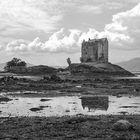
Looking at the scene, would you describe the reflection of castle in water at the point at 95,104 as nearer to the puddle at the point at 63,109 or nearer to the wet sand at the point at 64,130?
the puddle at the point at 63,109

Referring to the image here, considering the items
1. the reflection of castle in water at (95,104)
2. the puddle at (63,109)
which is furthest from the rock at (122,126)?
the reflection of castle in water at (95,104)


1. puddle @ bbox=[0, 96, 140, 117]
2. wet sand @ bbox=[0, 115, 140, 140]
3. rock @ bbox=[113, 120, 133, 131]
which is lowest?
puddle @ bbox=[0, 96, 140, 117]

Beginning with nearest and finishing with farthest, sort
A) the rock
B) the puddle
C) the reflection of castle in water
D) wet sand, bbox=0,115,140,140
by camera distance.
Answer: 1. wet sand, bbox=0,115,140,140
2. the rock
3. the puddle
4. the reflection of castle in water

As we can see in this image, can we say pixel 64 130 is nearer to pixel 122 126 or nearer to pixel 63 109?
pixel 122 126

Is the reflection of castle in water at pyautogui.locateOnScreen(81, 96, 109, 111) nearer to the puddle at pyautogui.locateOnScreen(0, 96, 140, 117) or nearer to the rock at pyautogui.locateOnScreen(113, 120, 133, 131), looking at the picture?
the puddle at pyautogui.locateOnScreen(0, 96, 140, 117)

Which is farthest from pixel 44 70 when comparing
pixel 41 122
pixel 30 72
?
pixel 41 122

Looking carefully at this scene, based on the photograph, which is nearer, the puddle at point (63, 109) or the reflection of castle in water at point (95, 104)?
the puddle at point (63, 109)

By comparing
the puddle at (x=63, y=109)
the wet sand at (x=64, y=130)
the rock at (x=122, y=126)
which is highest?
the rock at (x=122, y=126)

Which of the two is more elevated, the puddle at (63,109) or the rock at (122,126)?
the rock at (122,126)

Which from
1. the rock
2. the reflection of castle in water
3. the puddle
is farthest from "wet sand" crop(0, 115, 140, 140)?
the reflection of castle in water

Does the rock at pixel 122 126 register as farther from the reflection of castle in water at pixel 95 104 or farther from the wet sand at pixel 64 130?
the reflection of castle in water at pixel 95 104

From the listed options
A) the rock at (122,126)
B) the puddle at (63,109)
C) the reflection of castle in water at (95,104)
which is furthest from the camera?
the reflection of castle in water at (95,104)

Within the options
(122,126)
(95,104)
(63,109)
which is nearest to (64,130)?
(122,126)

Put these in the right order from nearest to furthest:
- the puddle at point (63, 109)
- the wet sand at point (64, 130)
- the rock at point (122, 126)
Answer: the wet sand at point (64, 130) < the rock at point (122, 126) < the puddle at point (63, 109)
